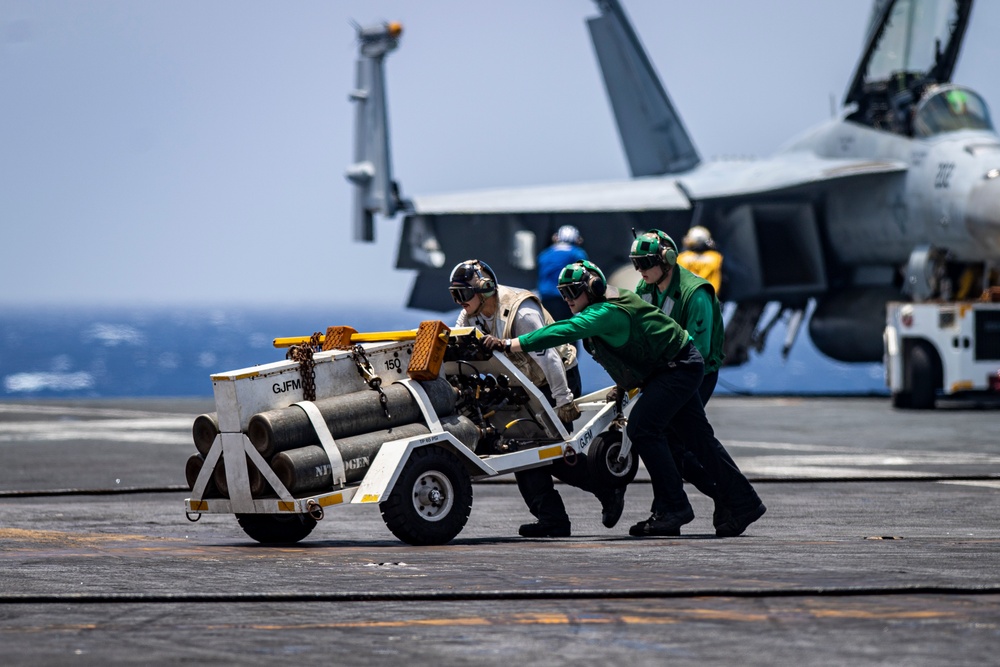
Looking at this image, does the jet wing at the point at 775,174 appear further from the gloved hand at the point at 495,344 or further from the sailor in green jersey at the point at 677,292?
the gloved hand at the point at 495,344

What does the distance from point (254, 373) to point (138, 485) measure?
534cm

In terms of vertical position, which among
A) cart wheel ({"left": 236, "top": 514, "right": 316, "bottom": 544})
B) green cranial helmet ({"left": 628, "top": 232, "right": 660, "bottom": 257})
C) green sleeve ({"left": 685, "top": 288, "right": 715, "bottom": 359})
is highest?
green cranial helmet ({"left": 628, "top": 232, "right": 660, "bottom": 257})

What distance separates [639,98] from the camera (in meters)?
35.1

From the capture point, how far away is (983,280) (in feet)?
Answer: 78.5

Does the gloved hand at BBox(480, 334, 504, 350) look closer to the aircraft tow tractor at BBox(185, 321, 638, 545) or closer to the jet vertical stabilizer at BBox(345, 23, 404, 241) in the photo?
the aircraft tow tractor at BBox(185, 321, 638, 545)

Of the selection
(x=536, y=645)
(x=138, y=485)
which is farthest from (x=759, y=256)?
(x=536, y=645)

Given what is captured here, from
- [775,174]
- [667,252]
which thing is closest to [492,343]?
[667,252]

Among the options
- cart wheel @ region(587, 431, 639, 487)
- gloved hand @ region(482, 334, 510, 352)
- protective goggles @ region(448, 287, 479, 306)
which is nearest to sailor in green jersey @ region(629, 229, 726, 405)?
cart wheel @ region(587, 431, 639, 487)

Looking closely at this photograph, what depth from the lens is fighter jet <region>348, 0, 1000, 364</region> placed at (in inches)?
926

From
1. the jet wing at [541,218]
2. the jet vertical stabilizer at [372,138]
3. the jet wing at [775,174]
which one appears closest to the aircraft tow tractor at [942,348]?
the jet wing at [775,174]

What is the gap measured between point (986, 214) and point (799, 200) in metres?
5.72

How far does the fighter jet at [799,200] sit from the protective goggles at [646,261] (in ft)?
44.6

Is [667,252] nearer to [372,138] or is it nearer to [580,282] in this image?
[580,282]

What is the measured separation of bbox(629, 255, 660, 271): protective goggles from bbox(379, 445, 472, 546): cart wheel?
1743mm
